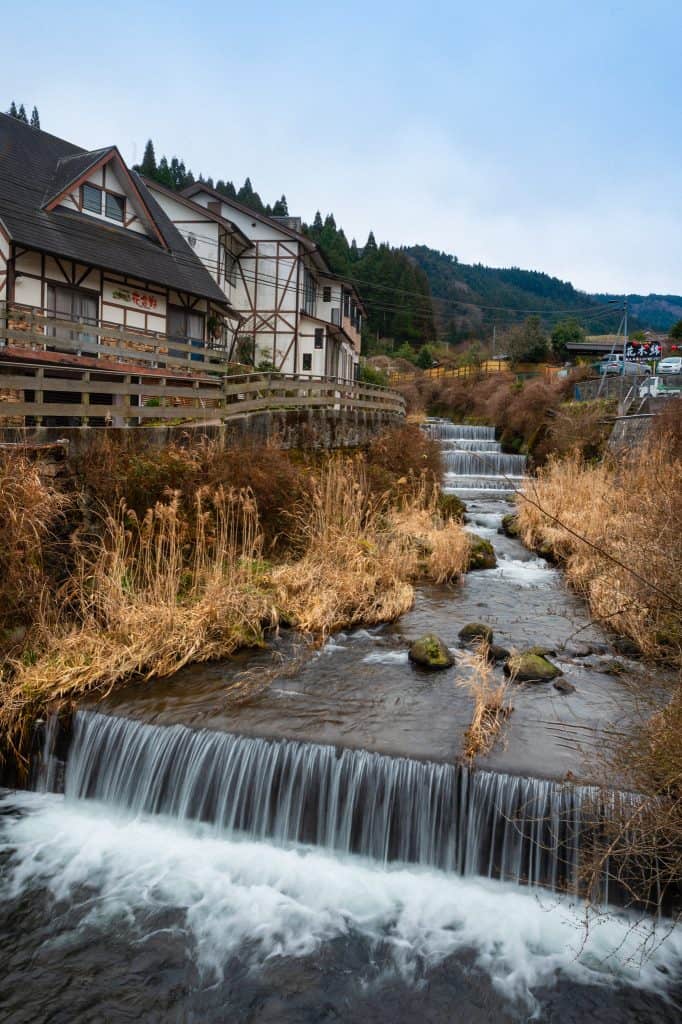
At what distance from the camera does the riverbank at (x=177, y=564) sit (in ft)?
26.5

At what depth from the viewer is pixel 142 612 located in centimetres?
868

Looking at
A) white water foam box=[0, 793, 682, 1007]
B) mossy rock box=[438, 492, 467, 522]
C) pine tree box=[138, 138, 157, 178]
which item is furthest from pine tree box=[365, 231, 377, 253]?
white water foam box=[0, 793, 682, 1007]

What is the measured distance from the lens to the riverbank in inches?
318

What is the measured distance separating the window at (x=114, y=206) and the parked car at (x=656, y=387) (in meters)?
20.1

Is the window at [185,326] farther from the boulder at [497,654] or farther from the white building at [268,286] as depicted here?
the boulder at [497,654]

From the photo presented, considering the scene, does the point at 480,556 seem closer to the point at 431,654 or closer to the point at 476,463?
the point at 431,654

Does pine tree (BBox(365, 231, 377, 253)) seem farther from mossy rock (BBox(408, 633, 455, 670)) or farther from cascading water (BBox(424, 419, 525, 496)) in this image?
mossy rock (BBox(408, 633, 455, 670))

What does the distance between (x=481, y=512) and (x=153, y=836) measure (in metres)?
14.5

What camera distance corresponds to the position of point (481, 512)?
63.8ft

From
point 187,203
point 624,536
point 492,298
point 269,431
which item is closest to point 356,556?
point 624,536

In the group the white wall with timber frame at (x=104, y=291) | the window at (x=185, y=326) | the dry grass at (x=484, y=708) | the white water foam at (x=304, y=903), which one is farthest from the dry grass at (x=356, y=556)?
the window at (x=185, y=326)

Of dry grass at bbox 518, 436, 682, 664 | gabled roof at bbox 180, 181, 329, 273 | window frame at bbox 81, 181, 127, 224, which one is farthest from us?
gabled roof at bbox 180, 181, 329, 273

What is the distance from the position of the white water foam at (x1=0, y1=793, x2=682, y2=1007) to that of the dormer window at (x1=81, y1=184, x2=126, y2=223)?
22163 mm

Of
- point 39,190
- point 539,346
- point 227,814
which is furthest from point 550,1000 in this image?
point 539,346
